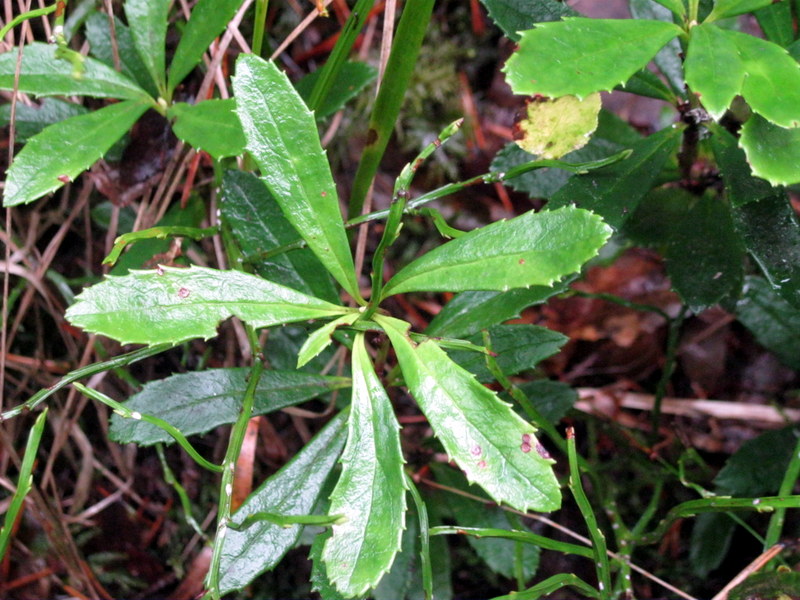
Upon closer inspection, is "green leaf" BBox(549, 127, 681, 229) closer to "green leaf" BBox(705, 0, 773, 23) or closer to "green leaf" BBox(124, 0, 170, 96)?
"green leaf" BBox(705, 0, 773, 23)

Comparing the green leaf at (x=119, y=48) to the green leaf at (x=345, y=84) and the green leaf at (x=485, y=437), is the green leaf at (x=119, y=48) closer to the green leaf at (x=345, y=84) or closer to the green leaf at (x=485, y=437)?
the green leaf at (x=345, y=84)

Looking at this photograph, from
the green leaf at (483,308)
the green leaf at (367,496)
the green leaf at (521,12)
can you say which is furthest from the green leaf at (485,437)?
the green leaf at (521,12)

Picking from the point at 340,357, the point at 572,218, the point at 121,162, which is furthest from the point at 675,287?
the point at 121,162

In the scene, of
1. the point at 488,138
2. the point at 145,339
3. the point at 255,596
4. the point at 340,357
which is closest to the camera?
the point at 145,339

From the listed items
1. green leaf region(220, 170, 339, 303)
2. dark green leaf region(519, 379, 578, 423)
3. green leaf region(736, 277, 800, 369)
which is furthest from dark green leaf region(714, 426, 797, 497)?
green leaf region(220, 170, 339, 303)

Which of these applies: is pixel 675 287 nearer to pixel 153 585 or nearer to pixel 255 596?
pixel 255 596

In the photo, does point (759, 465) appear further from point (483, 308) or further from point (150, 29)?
point (150, 29)

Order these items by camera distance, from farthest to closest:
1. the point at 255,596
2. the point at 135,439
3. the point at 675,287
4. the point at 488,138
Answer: the point at 488,138, the point at 255,596, the point at 675,287, the point at 135,439
